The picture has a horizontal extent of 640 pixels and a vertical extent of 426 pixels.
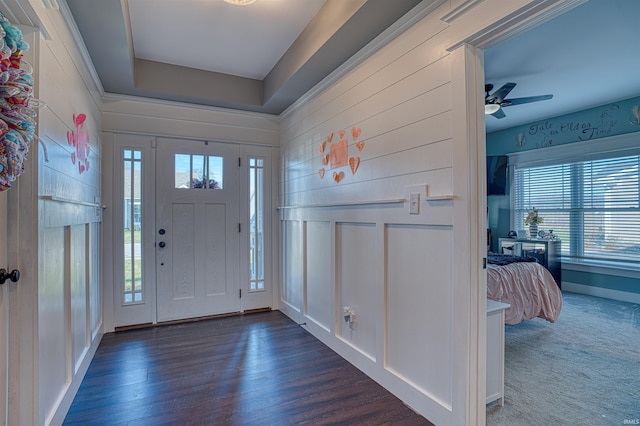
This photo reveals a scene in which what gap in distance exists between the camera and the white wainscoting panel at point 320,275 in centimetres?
299

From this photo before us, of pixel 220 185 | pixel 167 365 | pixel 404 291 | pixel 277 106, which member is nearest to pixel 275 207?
pixel 220 185

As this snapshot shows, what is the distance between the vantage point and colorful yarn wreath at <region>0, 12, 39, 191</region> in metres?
1.15

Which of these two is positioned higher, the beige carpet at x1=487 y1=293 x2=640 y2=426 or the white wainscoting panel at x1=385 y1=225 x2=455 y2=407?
the white wainscoting panel at x1=385 y1=225 x2=455 y2=407

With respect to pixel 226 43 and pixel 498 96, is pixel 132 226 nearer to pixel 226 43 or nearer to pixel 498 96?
pixel 226 43

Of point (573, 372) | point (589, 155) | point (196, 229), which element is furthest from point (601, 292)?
point (196, 229)

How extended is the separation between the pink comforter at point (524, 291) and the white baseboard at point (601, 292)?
1935 millimetres

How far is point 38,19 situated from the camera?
1505 mm

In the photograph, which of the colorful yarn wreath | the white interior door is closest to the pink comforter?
the white interior door

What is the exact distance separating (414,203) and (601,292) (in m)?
4.52

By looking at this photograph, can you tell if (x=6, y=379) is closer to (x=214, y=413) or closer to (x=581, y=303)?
(x=214, y=413)

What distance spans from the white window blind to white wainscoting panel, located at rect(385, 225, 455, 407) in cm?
430

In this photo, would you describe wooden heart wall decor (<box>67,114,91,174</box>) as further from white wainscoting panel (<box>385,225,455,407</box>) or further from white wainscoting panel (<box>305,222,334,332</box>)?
white wainscoting panel (<box>385,225,455,407</box>)

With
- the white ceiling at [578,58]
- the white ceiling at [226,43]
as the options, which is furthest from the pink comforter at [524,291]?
the white ceiling at [226,43]

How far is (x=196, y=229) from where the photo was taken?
3750mm
